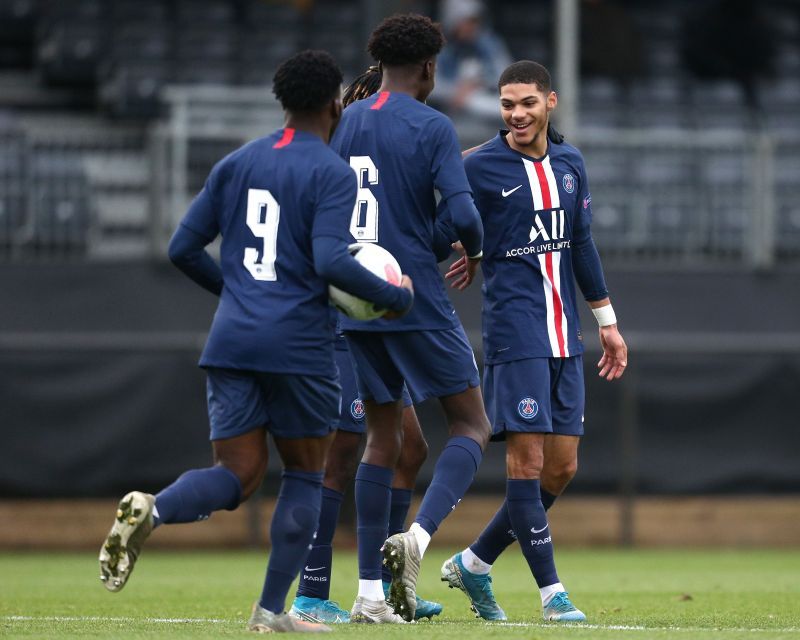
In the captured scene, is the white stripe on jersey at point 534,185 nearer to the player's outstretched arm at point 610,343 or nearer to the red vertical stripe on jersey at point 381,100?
A: the player's outstretched arm at point 610,343

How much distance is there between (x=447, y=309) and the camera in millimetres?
6223

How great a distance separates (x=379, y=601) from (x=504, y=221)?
1.73 meters

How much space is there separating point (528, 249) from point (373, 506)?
4.34ft

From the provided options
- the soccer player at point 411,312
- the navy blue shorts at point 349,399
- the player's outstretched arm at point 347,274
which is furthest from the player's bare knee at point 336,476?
the player's outstretched arm at point 347,274

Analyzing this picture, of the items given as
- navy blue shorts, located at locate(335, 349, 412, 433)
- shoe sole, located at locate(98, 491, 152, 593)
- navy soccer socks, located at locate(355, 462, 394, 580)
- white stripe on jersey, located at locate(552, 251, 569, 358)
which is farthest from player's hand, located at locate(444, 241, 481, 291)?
shoe sole, located at locate(98, 491, 152, 593)

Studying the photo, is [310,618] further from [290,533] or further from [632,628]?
[632,628]

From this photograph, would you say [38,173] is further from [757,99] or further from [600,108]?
[757,99]

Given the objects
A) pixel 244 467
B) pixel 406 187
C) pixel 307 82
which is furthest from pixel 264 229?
pixel 406 187

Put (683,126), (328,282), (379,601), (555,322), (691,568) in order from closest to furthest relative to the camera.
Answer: (328,282) < (379,601) < (555,322) < (691,568) < (683,126)

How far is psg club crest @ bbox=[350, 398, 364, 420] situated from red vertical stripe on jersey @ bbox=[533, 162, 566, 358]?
0.90m

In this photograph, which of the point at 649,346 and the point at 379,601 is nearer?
the point at 379,601

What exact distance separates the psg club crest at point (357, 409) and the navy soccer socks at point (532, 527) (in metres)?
0.71

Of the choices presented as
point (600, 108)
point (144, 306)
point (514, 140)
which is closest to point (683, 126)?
point (600, 108)

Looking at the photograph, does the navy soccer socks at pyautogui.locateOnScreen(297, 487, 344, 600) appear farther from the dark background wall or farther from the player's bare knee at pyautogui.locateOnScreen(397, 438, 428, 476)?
the dark background wall
